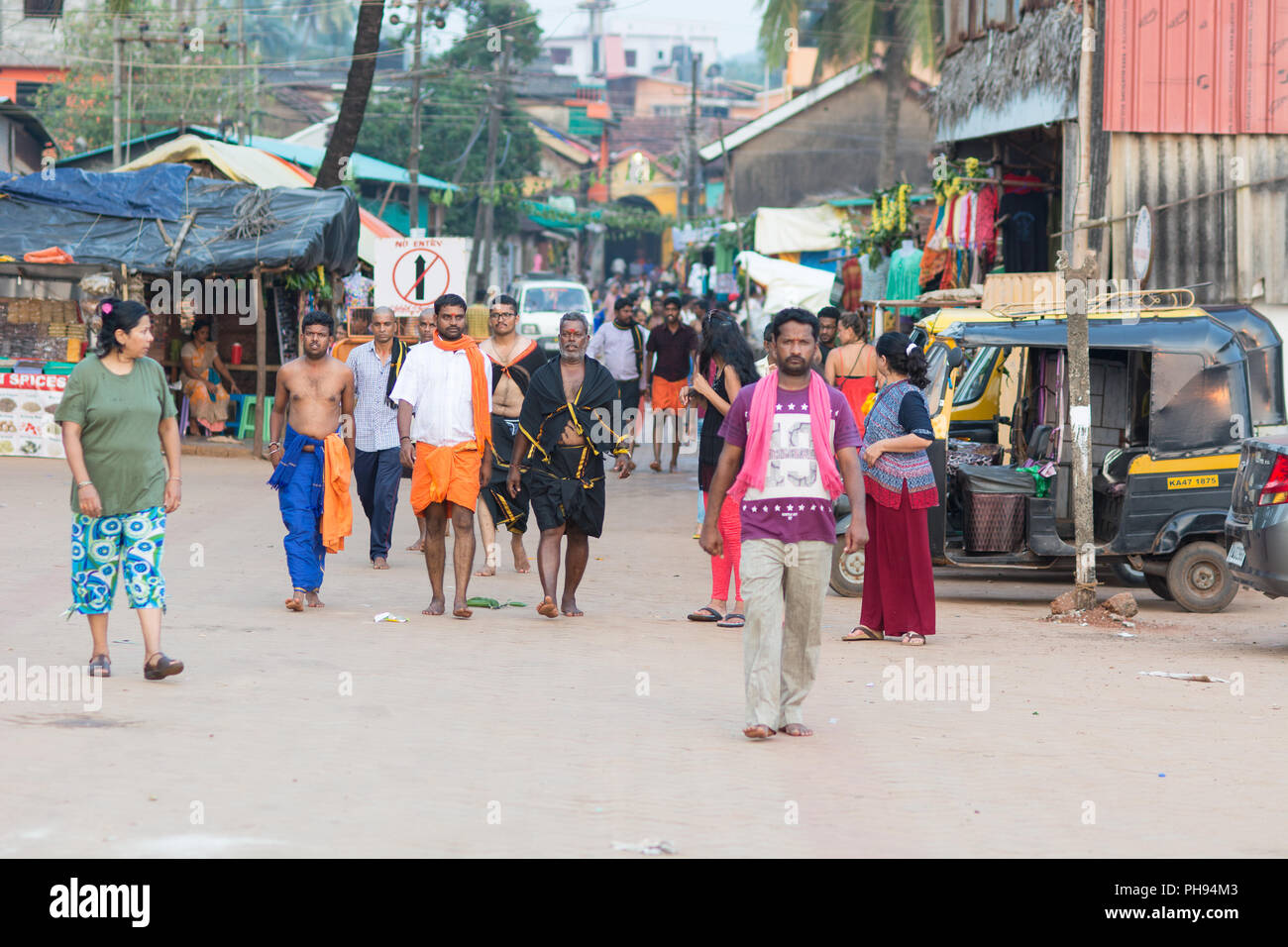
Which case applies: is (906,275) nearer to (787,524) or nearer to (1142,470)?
(1142,470)

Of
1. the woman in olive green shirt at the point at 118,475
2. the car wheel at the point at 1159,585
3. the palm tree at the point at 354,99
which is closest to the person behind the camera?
the woman in olive green shirt at the point at 118,475

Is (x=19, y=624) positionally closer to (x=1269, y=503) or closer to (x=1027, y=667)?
(x=1027, y=667)

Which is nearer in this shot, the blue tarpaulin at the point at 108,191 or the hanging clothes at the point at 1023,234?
the blue tarpaulin at the point at 108,191

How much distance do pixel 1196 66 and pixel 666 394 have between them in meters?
6.98

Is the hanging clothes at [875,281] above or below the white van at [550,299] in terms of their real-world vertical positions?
below

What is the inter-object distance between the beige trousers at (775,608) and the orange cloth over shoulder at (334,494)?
3.78 m

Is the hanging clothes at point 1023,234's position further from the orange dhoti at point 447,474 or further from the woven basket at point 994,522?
the orange dhoti at point 447,474

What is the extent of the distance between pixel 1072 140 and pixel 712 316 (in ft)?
26.4

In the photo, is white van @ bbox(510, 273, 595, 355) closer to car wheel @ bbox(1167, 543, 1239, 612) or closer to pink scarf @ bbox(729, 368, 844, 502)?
car wheel @ bbox(1167, 543, 1239, 612)

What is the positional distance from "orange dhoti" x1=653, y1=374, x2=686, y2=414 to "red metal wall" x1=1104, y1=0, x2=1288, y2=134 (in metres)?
5.87

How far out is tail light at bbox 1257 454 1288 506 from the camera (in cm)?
965

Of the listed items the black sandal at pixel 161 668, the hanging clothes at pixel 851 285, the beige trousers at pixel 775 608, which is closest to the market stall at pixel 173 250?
the hanging clothes at pixel 851 285

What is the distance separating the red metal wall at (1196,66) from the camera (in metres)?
15.9

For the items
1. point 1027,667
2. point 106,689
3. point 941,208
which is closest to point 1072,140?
point 941,208
